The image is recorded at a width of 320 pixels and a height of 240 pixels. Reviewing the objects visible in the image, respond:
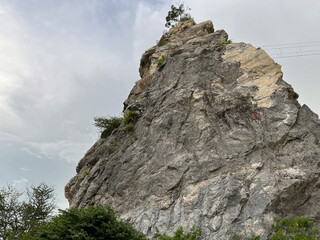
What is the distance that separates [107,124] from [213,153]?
35.8 ft

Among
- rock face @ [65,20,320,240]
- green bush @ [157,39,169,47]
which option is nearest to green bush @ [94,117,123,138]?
rock face @ [65,20,320,240]

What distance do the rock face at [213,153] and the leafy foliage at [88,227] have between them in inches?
76.0

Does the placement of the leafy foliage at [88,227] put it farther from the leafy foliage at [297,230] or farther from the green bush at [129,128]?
the green bush at [129,128]

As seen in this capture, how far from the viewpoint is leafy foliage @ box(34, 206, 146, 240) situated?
41.8ft

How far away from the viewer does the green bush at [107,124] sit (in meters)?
24.2

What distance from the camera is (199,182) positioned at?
51.3ft

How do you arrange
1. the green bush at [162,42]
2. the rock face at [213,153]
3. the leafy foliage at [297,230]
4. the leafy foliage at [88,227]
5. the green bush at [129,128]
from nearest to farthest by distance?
the leafy foliage at [297,230]
the leafy foliage at [88,227]
the rock face at [213,153]
the green bush at [129,128]
the green bush at [162,42]

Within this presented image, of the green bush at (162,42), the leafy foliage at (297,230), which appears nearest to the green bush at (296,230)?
the leafy foliage at (297,230)

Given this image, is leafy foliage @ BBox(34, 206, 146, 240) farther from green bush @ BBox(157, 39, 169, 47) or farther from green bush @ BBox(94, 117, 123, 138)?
green bush @ BBox(157, 39, 169, 47)

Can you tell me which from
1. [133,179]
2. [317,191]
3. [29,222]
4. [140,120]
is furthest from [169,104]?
[29,222]

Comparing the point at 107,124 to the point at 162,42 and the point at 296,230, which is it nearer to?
the point at 162,42

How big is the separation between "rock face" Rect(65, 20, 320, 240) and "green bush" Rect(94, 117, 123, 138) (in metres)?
1.99

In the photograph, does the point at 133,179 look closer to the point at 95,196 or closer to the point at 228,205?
the point at 95,196

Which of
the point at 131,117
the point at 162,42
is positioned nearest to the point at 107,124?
the point at 131,117
